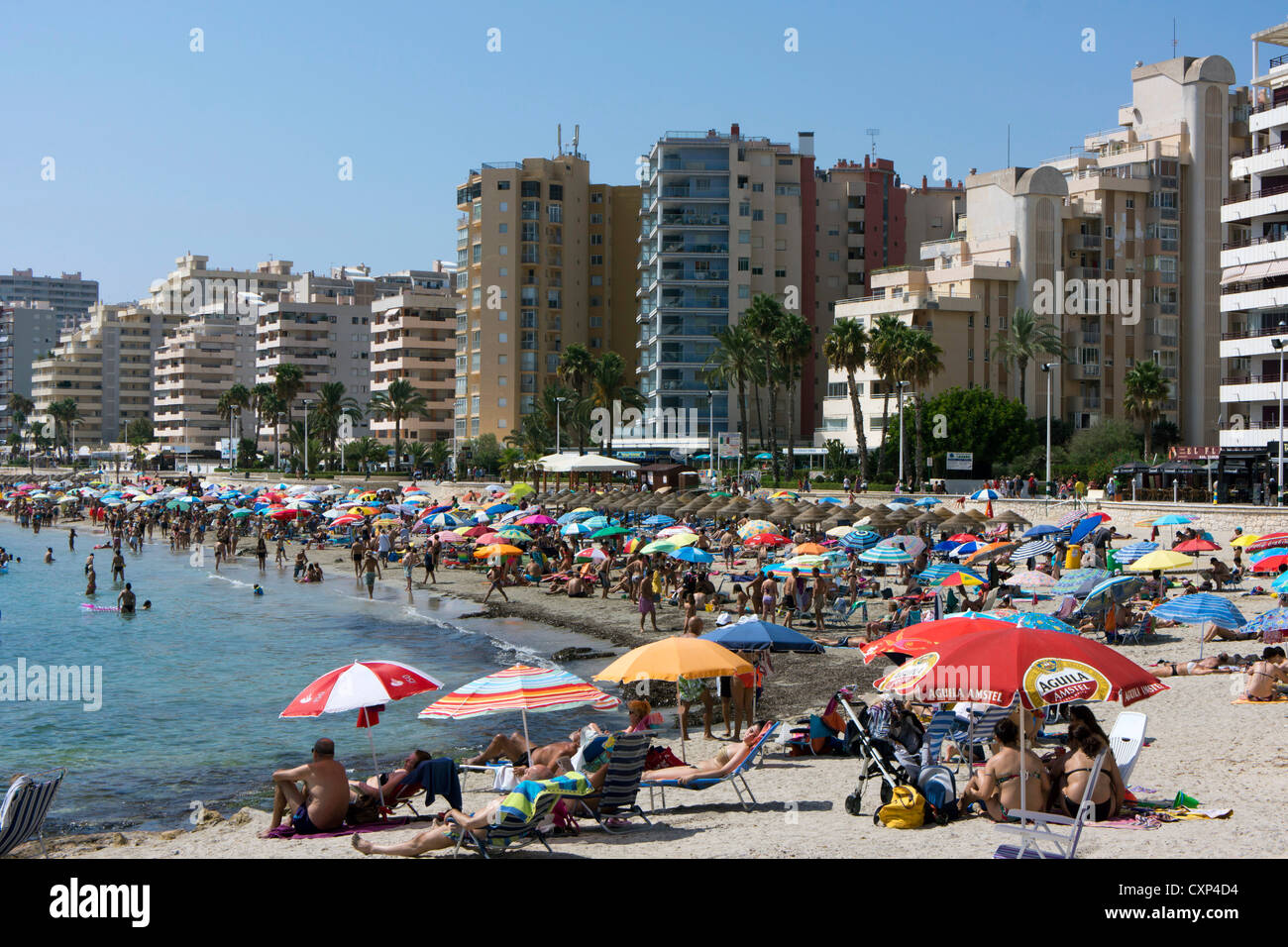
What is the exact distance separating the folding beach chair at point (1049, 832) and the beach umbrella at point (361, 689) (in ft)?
18.0

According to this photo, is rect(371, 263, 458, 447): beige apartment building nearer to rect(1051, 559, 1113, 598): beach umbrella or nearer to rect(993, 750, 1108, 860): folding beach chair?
rect(1051, 559, 1113, 598): beach umbrella

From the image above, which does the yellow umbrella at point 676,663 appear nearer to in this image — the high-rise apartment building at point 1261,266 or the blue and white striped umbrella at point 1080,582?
the blue and white striped umbrella at point 1080,582

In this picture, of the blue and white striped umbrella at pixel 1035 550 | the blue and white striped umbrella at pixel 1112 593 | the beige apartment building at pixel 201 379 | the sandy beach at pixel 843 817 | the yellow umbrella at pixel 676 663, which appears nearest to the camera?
the sandy beach at pixel 843 817

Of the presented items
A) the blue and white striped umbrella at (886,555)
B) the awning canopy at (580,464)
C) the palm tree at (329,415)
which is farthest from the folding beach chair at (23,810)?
the palm tree at (329,415)

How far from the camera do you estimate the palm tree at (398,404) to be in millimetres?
100688

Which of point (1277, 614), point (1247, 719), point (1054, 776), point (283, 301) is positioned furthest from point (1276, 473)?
point (283, 301)

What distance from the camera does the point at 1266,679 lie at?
1555 cm

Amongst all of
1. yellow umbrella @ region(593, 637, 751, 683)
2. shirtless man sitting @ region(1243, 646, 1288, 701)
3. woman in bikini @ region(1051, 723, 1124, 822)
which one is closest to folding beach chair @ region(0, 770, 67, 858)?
yellow umbrella @ region(593, 637, 751, 683)

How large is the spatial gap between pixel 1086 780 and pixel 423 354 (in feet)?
365

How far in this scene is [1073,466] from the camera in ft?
211

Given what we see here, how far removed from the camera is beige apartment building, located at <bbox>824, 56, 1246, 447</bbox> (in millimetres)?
76375

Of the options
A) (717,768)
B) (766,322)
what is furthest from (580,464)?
(717,768)
